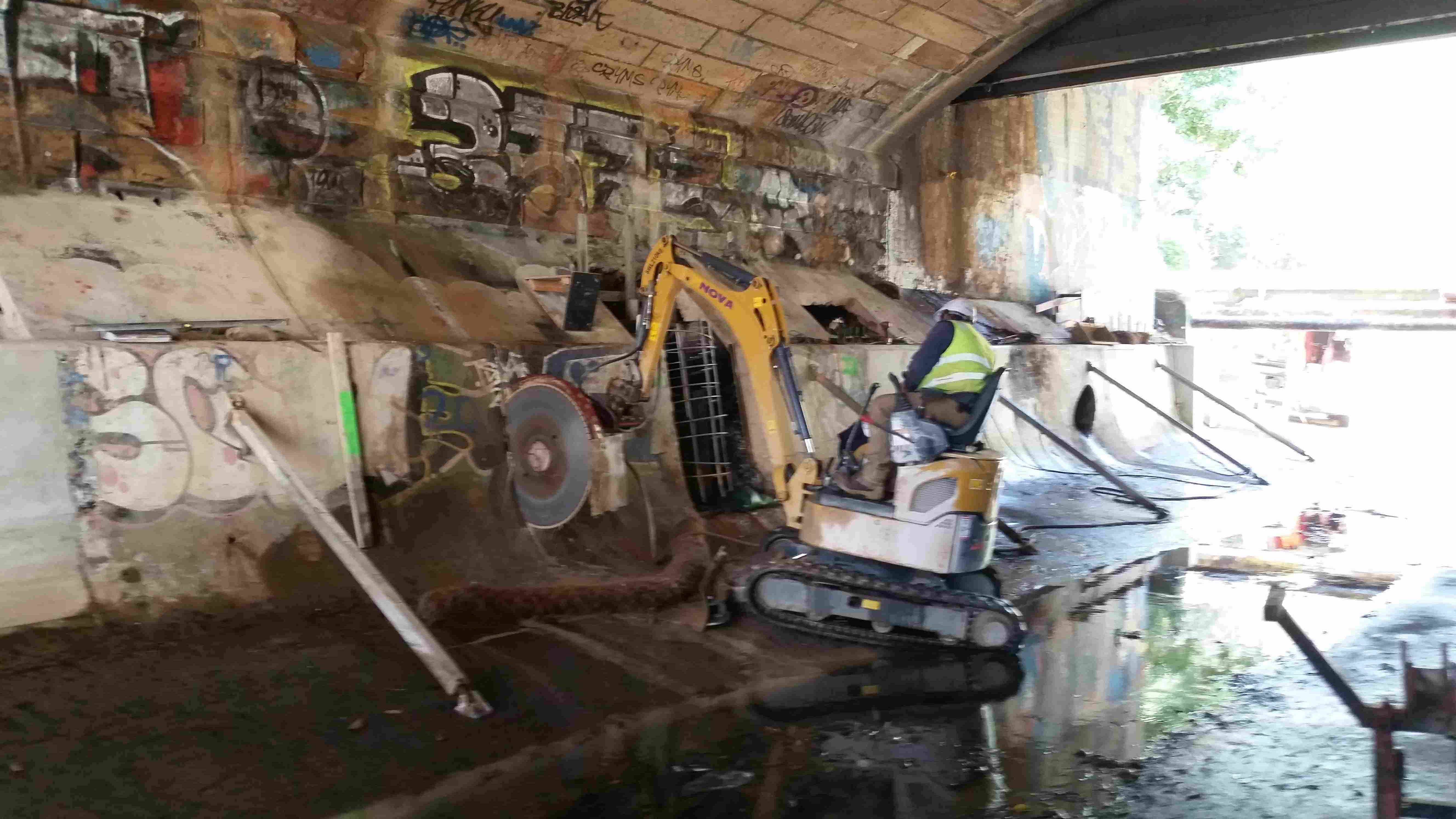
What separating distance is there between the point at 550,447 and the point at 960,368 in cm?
321

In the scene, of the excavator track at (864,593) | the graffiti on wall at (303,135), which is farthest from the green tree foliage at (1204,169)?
the excavator track at (864,593)

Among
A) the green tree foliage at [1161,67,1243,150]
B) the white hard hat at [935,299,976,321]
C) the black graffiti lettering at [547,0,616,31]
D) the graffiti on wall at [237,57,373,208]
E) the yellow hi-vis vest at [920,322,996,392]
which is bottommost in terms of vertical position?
the yellow hi-vis vest at [920,322,996,392]

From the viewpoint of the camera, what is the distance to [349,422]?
7352mm

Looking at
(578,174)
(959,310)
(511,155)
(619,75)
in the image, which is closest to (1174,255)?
(619,75)

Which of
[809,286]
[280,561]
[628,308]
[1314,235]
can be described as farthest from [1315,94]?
[280,561]

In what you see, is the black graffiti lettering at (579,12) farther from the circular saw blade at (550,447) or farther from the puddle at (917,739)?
the puddle at (917,739)

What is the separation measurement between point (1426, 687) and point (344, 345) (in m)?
6.72

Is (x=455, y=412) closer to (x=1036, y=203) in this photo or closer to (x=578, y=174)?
(x=578, y=174)

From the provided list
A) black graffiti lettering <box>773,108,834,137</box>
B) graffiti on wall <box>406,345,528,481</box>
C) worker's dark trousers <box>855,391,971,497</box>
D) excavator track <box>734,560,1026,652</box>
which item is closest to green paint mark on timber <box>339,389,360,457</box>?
graffiti on wall <box>406,345,528,481</box>

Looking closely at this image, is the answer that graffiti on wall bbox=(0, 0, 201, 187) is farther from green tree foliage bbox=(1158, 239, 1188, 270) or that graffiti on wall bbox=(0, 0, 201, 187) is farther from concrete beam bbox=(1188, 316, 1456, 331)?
green tree foliage bbox=(1158, 239, 1188, 270)

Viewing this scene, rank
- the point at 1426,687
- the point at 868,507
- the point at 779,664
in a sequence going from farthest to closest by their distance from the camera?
the point at 868,507 → the point at 779,664 → the point at 1426,687

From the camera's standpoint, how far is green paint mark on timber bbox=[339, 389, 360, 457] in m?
7.30

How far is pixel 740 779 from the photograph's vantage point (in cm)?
461

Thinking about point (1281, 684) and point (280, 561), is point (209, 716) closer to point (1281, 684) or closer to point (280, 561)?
point (280, 561)
